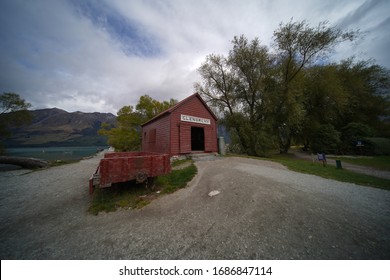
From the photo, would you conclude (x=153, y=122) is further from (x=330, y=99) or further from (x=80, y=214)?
(x=330, y=99)

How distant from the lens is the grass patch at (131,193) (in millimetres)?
4711

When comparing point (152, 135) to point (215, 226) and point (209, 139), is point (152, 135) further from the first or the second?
point (215, 226)

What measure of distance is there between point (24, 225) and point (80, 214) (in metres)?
1.20

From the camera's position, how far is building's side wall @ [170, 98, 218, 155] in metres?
11.5

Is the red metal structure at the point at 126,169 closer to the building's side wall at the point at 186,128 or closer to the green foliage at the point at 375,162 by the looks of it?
the building's side wall at the point at 186,128

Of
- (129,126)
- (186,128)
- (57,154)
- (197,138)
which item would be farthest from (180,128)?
(57,154)

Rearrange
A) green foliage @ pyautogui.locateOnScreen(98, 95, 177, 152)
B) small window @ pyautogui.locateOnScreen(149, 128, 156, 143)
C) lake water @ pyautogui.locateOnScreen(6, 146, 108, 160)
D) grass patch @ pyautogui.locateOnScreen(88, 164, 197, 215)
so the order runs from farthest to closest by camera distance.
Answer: lake water @ pyautogui.locateOnScreen(6, 146, 108, 160), green foliage @ pyautogui.locateOnScreen(98, 95, 177, 152), small window @ pyautogui.locateOnScreen(149, 128, 156, 143), grass patch @ pyautogui.locateOnScreen(88, 164, 197, 215)

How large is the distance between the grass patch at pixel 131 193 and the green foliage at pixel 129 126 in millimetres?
17787

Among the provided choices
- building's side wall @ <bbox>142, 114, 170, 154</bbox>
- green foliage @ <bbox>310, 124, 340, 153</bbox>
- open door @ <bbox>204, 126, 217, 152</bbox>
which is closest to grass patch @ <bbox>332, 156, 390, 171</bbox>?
green foliage @ <bbox>310, 124, 340, 153</bbox>

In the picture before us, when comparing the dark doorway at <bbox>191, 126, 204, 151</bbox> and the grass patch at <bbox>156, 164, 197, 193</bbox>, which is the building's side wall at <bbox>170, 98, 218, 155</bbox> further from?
the grass patch at <bbox>156, 164, 197, 193</bbox>

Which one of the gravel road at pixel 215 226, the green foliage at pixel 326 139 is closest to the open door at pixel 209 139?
the gravel road at pixel 215 226

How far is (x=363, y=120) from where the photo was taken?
873 inches

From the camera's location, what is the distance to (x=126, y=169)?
493 cm
